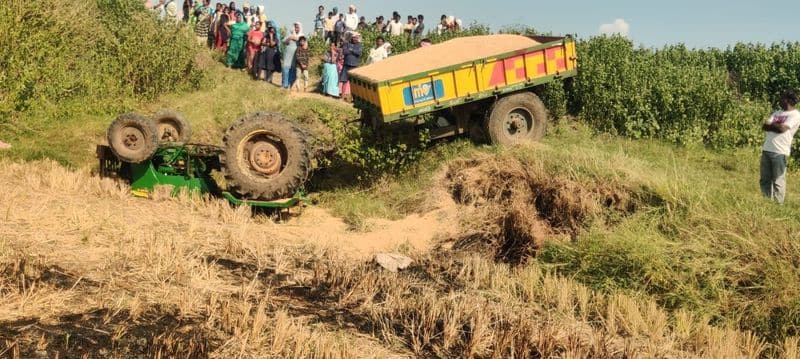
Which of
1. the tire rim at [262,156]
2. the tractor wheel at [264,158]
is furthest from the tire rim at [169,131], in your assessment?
the tire rim at [262,156]

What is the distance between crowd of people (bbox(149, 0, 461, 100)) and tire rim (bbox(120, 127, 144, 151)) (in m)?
6.56

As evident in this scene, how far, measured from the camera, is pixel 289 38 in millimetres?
17234

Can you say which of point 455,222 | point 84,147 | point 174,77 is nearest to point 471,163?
point 455,222

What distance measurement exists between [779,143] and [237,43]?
13.6 meters

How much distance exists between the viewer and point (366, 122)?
11867 mm

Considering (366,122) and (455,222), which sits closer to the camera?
(455,222)

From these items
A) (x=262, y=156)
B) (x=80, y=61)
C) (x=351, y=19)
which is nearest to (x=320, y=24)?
(x=351, y=19)

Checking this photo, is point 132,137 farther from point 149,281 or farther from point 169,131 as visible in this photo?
point 149,281

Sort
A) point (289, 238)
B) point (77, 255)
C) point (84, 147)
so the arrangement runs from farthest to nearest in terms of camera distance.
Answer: point (84, 147)
point (289, 238)
point (77, 255)

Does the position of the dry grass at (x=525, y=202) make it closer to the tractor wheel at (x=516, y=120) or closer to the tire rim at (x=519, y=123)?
the tractor wheel at (x=516, y=120)

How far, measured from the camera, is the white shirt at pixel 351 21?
64.0 feet

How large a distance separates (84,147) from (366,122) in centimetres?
530

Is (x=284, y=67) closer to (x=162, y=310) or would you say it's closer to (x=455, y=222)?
(x=455, y=222)

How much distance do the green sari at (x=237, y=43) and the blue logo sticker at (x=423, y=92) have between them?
360 inches
